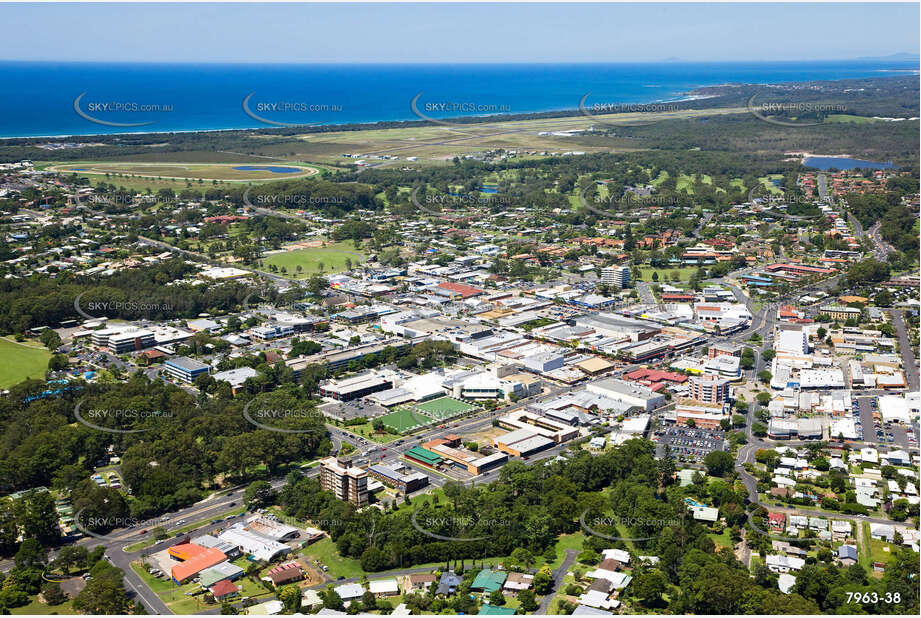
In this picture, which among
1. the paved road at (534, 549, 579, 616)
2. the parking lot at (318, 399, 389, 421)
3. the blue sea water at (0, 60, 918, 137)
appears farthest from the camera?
the blue sea water at (0, 60, 918, 137)

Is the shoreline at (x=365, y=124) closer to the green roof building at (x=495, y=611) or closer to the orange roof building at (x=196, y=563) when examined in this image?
the orange roof building at (x=196, y=563)

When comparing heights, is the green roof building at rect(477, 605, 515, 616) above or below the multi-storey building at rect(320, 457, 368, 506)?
below

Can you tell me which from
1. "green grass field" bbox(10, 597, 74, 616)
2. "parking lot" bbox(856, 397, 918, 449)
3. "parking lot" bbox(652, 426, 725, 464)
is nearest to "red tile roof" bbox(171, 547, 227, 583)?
"green grass field" bbox(10, 597, 74, 616)

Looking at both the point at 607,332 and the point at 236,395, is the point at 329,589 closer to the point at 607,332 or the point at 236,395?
the point at 236,395

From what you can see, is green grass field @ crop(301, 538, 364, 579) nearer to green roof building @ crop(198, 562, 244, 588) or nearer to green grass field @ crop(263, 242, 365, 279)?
green roof building @ crop(198, 562, 244, 588)

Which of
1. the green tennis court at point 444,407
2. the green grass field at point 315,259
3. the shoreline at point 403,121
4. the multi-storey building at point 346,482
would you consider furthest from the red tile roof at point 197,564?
the shoreline at point 403,121

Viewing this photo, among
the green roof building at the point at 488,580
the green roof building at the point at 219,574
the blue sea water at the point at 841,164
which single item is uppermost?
the blue sea water at the point at 841,164

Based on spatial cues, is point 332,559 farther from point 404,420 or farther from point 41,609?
point 404,420
